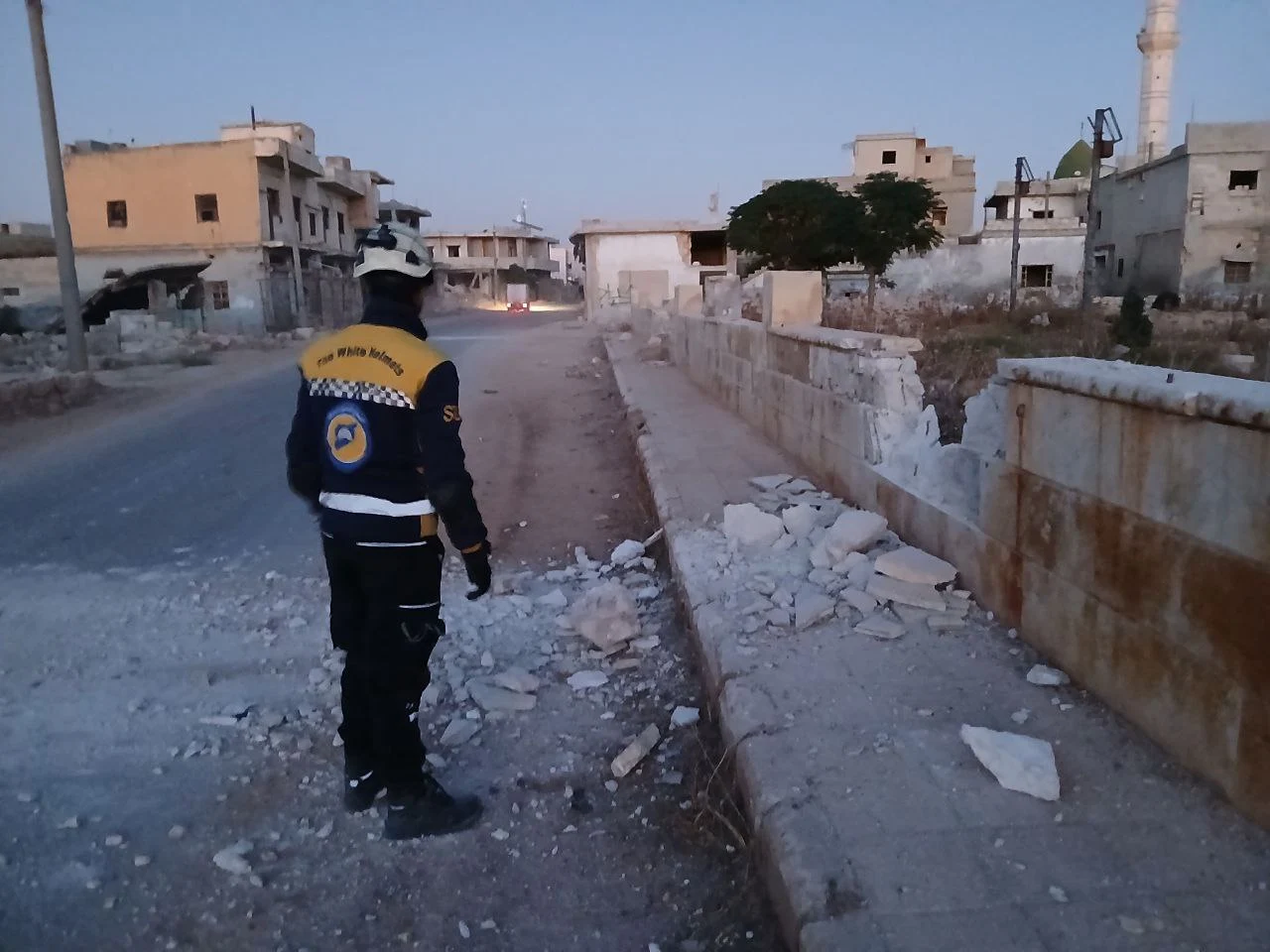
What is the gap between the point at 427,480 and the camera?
272 centimetres

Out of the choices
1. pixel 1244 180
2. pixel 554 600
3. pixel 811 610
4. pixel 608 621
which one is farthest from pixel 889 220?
pixel 811 610

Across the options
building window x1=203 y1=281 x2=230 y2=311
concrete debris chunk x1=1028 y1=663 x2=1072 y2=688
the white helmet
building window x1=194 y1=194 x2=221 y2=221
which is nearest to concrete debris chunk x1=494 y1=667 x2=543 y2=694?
the white helmet

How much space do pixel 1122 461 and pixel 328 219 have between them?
4442cm

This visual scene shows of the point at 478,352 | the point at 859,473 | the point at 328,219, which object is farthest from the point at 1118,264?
the point at 859,473

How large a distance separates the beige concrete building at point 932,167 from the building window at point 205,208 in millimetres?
31035

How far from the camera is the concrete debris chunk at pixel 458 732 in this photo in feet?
11.7

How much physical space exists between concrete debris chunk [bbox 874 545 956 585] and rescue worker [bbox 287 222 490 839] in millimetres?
1976

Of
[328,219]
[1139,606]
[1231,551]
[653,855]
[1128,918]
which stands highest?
[328,219]

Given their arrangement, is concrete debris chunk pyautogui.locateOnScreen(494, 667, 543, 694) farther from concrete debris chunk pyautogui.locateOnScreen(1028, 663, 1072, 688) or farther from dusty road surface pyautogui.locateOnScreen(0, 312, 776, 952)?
concrete debris chunk pyautogui.locateOnScreen(1028, 663, 1072, 688)

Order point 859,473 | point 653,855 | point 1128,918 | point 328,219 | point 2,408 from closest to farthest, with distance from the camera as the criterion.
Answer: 1. point 1128,918
2. point 653,855
3. point 859,473
4. point 2,408
5. point 328,219

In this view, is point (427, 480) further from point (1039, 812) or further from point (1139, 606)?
point (1139, 606)

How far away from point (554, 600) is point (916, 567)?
1.92m

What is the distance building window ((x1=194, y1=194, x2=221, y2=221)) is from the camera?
115ft

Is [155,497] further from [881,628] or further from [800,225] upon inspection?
[800,225]
